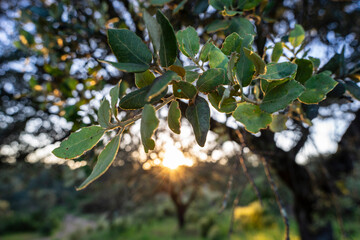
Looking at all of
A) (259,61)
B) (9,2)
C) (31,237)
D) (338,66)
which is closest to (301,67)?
(259,61)

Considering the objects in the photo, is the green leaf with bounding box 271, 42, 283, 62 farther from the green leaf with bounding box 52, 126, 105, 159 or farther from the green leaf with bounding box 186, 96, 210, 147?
the green leaf with bounding box 52, 126, 105, 159

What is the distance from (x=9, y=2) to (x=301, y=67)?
371 cm

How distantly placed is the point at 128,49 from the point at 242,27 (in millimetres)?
454

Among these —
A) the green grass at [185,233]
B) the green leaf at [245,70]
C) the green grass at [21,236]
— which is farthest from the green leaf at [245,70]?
the green grass at [21,236]

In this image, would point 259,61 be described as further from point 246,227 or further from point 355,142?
point 246,227

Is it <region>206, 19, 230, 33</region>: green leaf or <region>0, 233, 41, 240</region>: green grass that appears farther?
<region>0, 233, 41, 240</region>: green grass

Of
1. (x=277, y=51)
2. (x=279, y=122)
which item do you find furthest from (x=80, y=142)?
(x=279, y=122)

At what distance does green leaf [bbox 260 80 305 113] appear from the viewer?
376mm

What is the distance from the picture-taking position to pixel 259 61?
1.18ft

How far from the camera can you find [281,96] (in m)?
0.40

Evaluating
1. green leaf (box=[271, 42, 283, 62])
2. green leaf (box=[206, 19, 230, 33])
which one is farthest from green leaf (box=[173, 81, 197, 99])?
green leaf (box=[206, 19, 230, 33])

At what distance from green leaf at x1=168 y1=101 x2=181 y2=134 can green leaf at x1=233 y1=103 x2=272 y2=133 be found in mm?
103

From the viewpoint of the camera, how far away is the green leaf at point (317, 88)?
45 cm

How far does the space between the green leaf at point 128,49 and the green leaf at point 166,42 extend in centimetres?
3
